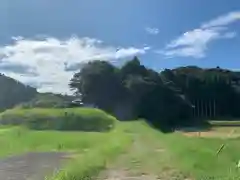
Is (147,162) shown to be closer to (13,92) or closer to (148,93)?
(148,93)

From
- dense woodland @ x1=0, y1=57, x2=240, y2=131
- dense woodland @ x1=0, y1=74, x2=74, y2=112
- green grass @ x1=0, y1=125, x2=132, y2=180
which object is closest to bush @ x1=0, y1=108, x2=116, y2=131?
green grass @ x1=0, y1=125, x2=132, y2=180

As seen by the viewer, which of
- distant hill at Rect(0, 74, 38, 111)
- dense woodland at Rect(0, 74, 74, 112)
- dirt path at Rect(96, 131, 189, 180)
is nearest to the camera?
dirt path at Rect(96, 131, 189, 180)

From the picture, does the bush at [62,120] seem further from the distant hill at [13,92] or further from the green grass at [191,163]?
the distant hill at [13,92]

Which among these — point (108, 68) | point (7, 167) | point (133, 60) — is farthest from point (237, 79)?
point (7, 167)

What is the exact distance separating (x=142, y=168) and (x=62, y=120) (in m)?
26.5

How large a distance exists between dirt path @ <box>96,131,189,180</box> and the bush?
822 inches

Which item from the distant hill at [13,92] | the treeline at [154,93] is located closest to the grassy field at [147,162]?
the treeline at [154,93]

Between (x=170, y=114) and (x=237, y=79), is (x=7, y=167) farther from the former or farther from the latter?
(x=237, y=79)

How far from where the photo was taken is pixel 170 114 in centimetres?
5591

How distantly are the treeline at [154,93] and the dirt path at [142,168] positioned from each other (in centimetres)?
3499

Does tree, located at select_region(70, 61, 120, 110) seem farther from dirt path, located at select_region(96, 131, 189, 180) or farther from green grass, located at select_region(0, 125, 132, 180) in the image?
dirt path, located at select_region(96, 131, 189, 180)

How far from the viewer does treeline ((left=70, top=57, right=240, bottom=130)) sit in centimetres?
5466

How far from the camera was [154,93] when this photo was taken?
181 ft

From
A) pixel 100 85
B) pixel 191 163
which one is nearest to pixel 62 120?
pixel 100 85
